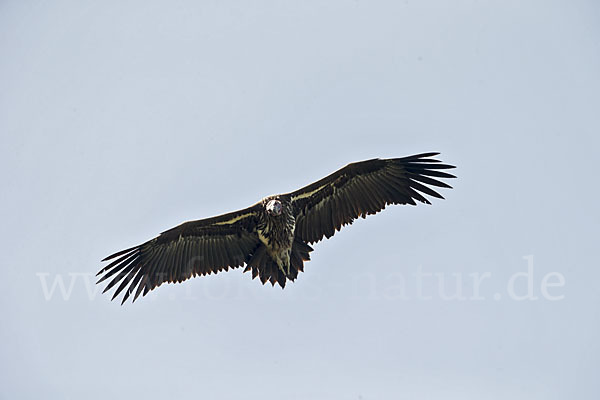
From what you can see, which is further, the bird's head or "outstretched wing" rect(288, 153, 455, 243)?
"outstretched wing" rect(288, 153, 455, 243)

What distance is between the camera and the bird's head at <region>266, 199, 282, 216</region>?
1497 centimetres

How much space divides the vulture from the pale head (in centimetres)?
7

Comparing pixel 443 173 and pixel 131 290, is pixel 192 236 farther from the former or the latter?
pixel 443 173

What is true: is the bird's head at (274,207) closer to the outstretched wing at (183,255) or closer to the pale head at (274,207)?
the pale head at (274,207)

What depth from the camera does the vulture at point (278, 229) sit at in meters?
15.5

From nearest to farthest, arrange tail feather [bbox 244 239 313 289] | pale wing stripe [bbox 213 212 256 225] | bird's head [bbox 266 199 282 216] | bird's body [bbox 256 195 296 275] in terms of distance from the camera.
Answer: bird's head [bbox 266 199 282 216] < bird's body [bbox 256 195 296 275] < tail feather [bbox 244 239 313 289] < pale wing stripe [bbox 213 212 256 225]

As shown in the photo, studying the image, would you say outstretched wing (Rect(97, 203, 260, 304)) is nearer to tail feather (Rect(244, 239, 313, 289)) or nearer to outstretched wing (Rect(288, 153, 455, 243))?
tail feather (Rect(244, 239, 313, 289))

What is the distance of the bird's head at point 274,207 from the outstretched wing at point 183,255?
987 millimetres

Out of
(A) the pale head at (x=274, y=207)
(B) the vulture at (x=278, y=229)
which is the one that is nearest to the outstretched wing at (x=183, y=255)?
(B) the vulture at (x=278, y=229)

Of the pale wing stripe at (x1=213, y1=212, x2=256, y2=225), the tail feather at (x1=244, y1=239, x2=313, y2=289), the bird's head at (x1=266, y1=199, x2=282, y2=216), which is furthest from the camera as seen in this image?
the pale wing stripe at (x1=213, y1=212, x2=256, y2=225)

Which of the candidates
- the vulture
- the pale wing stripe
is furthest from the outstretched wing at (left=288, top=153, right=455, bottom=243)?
the pale wing stripe

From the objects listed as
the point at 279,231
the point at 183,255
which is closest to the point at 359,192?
the point at 279,231

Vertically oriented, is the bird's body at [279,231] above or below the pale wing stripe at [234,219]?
below

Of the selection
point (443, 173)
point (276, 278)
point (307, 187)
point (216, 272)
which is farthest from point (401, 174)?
point (216, 272)
